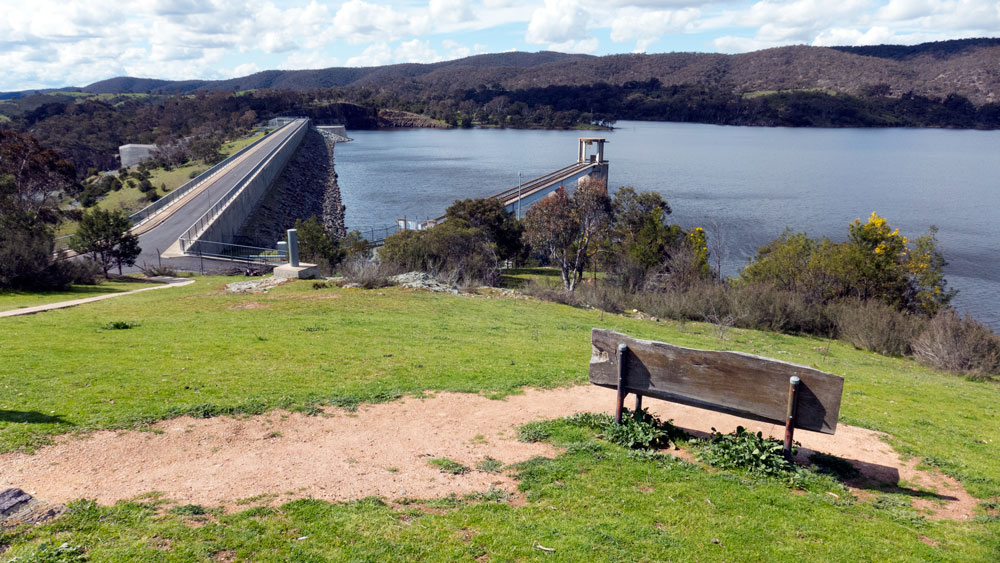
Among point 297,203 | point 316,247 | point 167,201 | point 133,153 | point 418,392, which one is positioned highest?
point 133,153

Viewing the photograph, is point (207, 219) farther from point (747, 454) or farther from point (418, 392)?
point (747, 454)

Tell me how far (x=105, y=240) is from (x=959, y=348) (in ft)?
108

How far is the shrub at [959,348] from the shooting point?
17.7 m

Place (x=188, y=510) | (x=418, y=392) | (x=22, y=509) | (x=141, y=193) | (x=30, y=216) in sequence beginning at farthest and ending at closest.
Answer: (x=141, y=193) < (x=30, y=216) < (x=418, y=392) < (x=188, y=510) < (x=22, y=509)

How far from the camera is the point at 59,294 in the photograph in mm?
21297

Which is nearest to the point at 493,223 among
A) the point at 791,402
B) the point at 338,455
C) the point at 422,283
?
the point at 422,283

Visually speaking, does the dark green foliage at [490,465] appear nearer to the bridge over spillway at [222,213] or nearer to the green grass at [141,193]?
the bridge over spillway at [222,213]

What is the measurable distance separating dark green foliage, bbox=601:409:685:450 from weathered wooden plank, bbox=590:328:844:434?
46 centimetres

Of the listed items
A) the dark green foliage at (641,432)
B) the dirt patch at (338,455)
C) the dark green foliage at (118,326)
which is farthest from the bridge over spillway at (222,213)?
the dark green foliage at (641,432)

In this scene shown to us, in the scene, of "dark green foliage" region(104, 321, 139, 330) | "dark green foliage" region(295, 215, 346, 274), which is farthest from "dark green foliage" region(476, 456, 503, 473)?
"dark green foliage" region(295, 215, 346, 274)

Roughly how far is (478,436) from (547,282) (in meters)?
26.0

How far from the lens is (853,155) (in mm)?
106062

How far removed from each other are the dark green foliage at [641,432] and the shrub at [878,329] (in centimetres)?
1691

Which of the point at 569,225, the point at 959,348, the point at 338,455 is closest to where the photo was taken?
the point at 338,455
